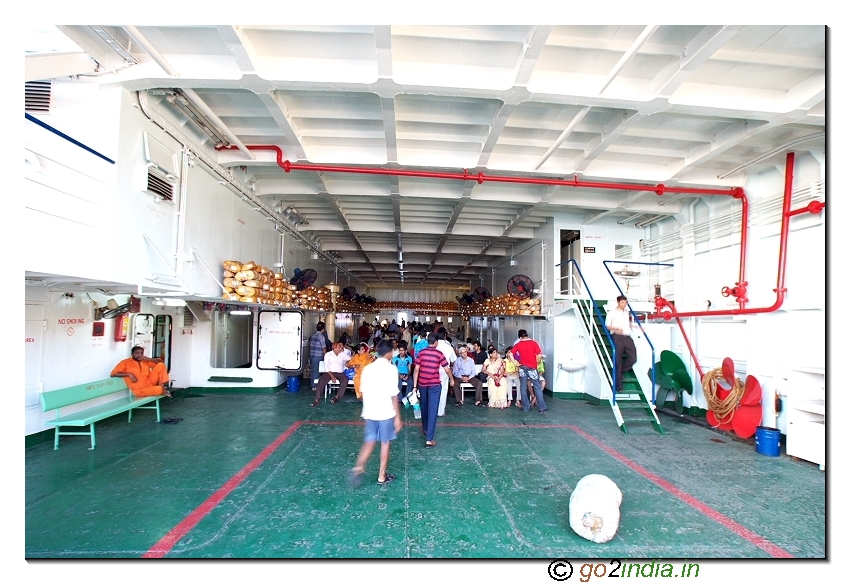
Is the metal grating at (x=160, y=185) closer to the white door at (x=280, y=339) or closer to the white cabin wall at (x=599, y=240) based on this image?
the white door at (x=280, y=339)

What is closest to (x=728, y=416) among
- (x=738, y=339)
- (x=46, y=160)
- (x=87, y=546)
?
(x=738, y=339)

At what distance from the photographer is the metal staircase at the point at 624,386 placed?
7930 mm

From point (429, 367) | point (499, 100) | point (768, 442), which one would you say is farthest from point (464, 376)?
point (499, 100)

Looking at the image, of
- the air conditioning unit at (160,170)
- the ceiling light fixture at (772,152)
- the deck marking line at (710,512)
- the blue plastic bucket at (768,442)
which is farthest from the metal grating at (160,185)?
the blue plastic bucket at (768,442)

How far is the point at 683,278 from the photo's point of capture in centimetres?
1011

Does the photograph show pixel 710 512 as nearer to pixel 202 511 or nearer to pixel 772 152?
pixel 202 511

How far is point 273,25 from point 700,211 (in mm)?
9645

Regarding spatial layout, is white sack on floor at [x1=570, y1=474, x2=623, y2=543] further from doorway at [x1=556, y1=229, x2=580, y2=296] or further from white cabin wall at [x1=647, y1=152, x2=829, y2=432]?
doorway at [x1=556, y1=229, x2=580, y2=296]

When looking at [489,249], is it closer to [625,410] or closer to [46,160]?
[625,410]

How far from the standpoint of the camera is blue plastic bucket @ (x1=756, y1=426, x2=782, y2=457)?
6453 millimetres

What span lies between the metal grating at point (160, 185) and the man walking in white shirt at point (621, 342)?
27.6 feet

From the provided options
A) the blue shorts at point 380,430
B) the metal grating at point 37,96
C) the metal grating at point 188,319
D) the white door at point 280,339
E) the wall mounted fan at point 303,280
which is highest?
the metal grating at point 37,96

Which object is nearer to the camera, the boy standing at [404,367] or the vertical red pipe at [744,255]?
the vertical red pipe at [744,255]

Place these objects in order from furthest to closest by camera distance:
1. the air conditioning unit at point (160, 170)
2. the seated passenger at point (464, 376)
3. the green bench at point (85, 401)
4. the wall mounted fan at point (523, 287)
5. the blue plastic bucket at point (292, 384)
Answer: the wall mounted fan at point (523, 287) → the blue plastic bucket at point (292, 384) → the seated passenger at point (464, 376) → the green bench at point (85, 401) → the air conditioning unit at point (160, 170)
